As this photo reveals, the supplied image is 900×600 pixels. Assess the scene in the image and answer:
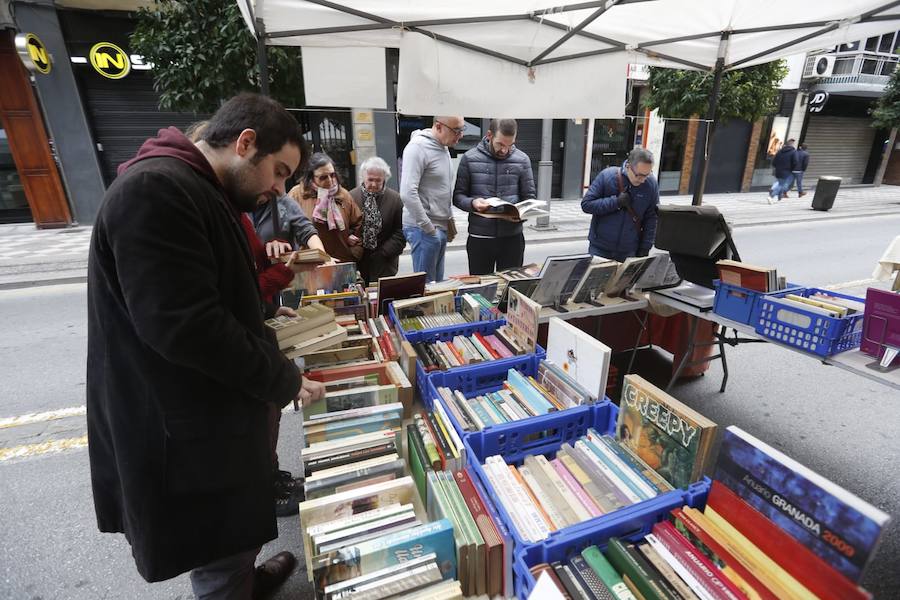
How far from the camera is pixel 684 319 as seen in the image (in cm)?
350

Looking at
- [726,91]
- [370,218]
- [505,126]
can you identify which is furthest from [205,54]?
[726,91]

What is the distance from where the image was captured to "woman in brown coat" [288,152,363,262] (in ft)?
11.9

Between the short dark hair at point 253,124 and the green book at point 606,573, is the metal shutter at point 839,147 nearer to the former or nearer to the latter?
the green book at point 606,573

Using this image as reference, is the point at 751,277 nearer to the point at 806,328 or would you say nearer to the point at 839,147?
the point at 806,328

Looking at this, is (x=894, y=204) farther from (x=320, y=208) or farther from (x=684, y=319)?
(x=320, y=208)

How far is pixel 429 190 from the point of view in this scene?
160 inches

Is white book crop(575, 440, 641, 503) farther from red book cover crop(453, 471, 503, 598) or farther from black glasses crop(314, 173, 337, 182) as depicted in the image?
black glasses crop(314, 173, 337, 182)

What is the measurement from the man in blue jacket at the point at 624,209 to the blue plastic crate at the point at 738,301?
4.93 ft

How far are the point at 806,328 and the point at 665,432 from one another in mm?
1394

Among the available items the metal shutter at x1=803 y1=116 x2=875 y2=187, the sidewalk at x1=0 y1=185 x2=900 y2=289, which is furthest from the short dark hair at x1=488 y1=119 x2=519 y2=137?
the metal shutter at x1=803 y1=116 x2=875 y2=187

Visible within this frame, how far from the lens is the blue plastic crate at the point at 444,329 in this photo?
229 centimetres

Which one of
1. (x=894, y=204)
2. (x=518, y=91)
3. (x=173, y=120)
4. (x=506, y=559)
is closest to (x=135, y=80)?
(x=173, y=120)

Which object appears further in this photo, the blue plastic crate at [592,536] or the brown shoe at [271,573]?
the brown shoe at [271,573]

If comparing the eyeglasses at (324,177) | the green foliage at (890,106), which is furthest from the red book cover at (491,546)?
the green foliage at (890,106)
